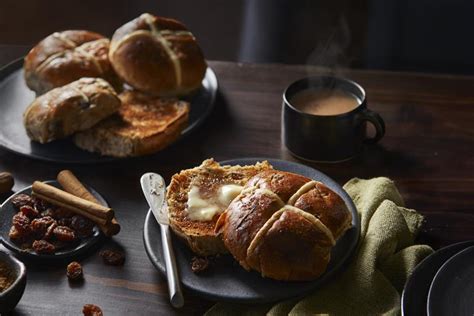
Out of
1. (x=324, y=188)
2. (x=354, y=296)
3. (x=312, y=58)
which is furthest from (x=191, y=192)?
(x=312, y=58)

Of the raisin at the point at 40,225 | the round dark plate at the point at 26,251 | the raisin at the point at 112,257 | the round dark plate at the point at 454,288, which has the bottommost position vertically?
the raisin at the point at 112,257

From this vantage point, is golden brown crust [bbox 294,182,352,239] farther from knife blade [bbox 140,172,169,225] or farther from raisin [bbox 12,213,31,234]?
raisin [bbox 12,213,31,234]

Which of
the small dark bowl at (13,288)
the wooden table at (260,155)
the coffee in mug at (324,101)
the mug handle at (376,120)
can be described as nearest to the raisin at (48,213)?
the wooden table at (260,155)

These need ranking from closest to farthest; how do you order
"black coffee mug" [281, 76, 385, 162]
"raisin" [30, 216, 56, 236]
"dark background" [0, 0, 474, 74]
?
1. "raisin" [30, 216, 56, 236]
2. "black coffee mug" [281, 76, 385, 162]
3. "dark background" [0, 0, 474, 74]

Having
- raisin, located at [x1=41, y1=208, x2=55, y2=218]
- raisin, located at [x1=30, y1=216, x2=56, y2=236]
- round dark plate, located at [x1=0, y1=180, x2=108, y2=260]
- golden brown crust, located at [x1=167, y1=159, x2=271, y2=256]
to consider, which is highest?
golden brown crust, located at [x1=167, y1=159, x2=271, y2=256]

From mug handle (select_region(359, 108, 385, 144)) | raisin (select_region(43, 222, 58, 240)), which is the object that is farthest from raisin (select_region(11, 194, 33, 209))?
mug handle (select_region(359, 108, 385, 144))

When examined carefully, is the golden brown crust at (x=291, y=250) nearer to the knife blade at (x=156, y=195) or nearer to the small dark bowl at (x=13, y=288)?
the knife blade at (x=156, y=195)
